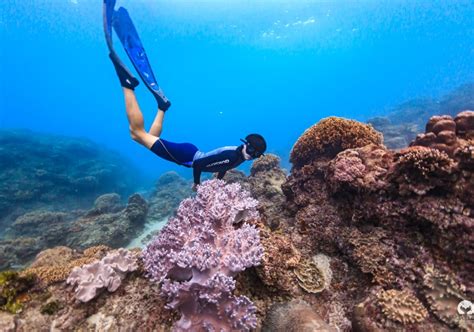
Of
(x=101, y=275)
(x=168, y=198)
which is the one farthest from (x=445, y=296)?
(x=168, y=198)

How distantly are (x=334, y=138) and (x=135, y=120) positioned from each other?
198 inches

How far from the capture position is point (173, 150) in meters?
6.41

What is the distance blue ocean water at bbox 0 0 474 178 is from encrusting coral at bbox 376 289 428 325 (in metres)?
35.1

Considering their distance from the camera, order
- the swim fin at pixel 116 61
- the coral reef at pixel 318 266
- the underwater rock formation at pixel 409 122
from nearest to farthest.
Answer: the coral reef at pixel 318 266 → the swim fin at pixel 116 61 → the underwater rock formation at pixel 409 122

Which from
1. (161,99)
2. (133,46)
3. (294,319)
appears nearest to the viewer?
(294,319)

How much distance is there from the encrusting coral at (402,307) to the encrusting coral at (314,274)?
2.61 feet

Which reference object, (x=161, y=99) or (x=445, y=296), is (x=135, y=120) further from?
(x=445, y=296)

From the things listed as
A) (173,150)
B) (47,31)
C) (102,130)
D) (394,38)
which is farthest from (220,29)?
(102,130)

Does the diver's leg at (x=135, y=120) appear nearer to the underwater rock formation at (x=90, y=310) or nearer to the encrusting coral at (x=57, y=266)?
the encrusting coral at (x=57, y=266)

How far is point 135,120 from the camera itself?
584 centimetres

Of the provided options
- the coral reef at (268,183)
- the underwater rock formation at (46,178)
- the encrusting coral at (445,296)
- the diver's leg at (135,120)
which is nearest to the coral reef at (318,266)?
the encrusting coral at (445,296)

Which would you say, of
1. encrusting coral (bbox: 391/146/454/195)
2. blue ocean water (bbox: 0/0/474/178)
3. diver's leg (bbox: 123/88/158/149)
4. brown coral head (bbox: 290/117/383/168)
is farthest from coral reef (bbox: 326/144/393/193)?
blue ocean water (bbox: 0/0/474/178)

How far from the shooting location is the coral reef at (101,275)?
3404mm

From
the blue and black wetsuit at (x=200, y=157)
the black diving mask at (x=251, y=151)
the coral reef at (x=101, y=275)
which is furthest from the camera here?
the blue and black wetsuit at (x=200, y=157)
